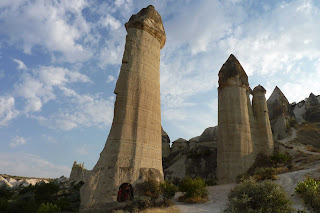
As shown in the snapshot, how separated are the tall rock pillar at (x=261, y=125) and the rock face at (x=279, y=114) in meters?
9.42

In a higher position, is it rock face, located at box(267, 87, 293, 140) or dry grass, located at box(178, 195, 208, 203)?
rock face, located at box(267, 87, 293, 140)

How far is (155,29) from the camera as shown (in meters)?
17.4

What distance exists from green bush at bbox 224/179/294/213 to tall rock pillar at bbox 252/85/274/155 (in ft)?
53.3

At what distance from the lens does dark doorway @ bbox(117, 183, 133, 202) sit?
495 inches

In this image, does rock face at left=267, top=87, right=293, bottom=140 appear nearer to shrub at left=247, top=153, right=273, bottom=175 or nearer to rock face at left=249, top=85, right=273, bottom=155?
rock face at left=249, top=85, right=273, bottom=155

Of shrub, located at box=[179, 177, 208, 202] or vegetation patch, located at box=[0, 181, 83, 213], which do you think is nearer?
vegetation patch, located at box=[0, 181, 83, 213]

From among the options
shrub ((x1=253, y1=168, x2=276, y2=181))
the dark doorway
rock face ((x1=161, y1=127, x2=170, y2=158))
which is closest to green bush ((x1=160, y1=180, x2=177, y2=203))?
the dark doorway

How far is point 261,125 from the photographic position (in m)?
25.2

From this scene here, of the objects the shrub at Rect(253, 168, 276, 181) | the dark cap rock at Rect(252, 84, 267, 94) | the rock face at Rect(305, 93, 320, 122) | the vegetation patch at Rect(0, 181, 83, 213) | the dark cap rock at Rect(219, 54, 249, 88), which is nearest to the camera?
the vegetation patch at Rect(0, 181, 83, 213)

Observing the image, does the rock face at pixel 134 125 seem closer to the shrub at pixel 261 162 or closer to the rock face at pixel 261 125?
the shrub at pixel 261 162

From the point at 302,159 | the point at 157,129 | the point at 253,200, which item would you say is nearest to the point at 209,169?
the point at 302,159

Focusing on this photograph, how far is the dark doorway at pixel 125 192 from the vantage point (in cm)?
1258

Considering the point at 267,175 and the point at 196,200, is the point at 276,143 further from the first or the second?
the point at 196,200

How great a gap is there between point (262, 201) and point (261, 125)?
62.5ft
